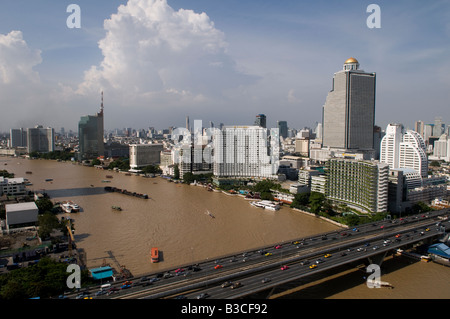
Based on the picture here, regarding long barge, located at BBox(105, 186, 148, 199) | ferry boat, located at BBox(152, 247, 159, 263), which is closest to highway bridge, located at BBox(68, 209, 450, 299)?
ferry boat, located at BBox(152, 247, 159, 263)

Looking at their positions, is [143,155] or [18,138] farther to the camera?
[18,138]

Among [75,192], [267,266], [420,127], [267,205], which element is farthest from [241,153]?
[420,127]

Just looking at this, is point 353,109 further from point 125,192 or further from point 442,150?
point 125,192

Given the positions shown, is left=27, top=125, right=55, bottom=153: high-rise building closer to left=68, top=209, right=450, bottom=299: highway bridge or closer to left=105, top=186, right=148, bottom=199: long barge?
left=105, top=186, right=148, bottom=199: long barge

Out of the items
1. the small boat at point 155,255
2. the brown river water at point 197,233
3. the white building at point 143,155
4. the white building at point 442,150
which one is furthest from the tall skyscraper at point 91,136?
the white building at point 442,150

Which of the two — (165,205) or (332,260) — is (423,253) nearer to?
(332,260)
